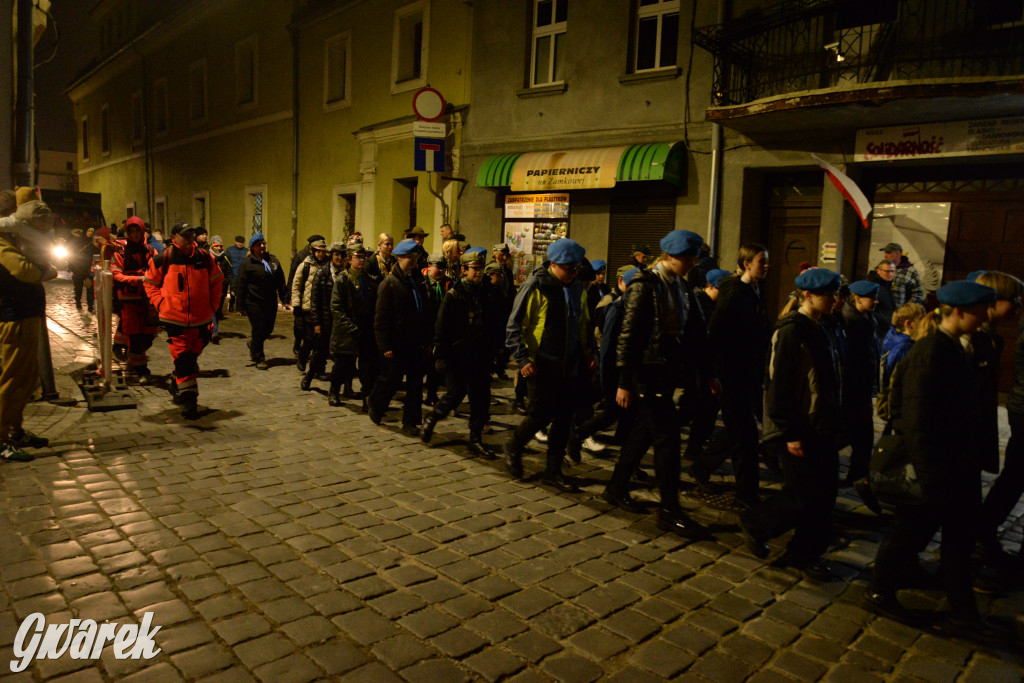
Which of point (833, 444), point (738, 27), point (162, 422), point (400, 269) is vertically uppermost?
point (738, 27)

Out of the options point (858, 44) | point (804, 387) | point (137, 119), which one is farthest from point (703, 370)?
point (137, 119)

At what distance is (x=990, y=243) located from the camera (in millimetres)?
9992

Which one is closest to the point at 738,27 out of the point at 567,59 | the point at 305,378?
the point at 567,59

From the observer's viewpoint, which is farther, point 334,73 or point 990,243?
point 334,73

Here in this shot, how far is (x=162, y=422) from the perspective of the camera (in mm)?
7359

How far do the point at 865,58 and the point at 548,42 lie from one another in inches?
256

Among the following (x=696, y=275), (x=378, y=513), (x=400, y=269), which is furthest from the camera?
(x=696, y=275)

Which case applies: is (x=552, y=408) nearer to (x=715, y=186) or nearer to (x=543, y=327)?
(x=543, y=327)

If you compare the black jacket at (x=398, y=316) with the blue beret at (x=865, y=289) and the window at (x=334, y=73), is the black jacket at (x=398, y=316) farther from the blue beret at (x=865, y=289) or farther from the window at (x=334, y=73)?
the window at (x=334, y=73)

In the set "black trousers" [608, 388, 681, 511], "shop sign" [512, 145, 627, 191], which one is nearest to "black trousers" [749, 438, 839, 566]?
"black trousers" [608, 388, 681, 511]

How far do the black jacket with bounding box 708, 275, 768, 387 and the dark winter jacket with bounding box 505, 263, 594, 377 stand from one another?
3.65ft

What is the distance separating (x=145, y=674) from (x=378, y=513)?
2.07 metres

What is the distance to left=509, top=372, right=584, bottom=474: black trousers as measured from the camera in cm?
565

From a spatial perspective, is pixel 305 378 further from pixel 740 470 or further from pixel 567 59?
pixel 567 59
